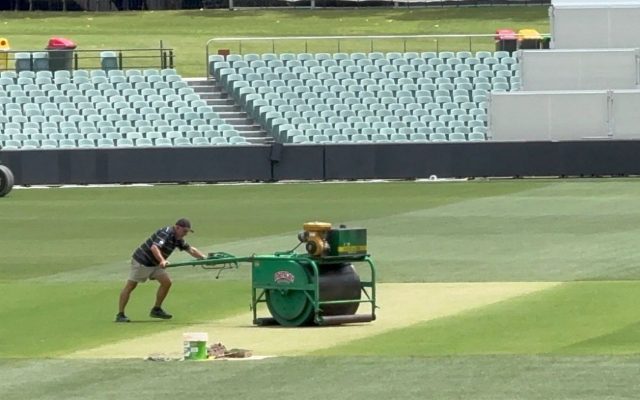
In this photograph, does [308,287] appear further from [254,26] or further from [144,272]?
[254,26]

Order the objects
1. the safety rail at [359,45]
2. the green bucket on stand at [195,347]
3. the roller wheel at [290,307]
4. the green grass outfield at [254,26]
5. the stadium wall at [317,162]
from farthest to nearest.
Result: the green grass outfield at [254,26] → the safety rail at [359,45] → the stadium wall at [317,162] → the roller wheel at [290,307] → the green bucket on stand at [195,347]

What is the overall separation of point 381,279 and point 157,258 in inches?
241

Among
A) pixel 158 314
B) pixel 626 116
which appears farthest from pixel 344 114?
pixel 158 314

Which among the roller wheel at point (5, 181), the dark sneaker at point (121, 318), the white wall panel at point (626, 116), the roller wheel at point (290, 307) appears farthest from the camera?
the white wall panel at point (626, 116)

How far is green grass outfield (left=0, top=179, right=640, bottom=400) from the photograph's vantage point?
17.8 metres

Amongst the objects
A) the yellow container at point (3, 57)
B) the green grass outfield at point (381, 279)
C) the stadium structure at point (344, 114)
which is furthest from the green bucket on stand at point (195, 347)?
the yellow container at point (3, 57)

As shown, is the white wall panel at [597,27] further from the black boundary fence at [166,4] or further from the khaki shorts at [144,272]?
the khaki shorts at [144,272]

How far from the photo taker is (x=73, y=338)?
2219cm

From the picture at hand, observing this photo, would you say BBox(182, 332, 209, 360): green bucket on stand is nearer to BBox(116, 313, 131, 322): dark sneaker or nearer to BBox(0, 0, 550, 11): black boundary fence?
BBox(116, 313, 131, 322): dark sneaker

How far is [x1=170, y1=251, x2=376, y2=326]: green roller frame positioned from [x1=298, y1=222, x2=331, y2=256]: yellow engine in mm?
122

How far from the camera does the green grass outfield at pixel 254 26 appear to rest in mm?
78562

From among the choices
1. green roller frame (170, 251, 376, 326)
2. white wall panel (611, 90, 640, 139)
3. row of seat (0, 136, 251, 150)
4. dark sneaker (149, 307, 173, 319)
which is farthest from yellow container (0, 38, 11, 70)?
green roller frame (170, 251, 376, 326)

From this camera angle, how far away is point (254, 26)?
86125 mm

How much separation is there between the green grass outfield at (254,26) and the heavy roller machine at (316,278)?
53030 millimetres
